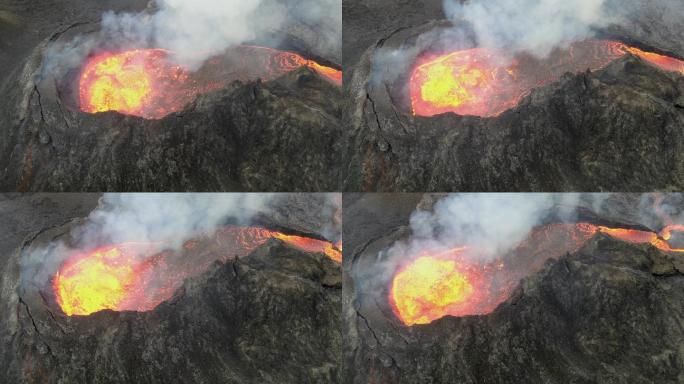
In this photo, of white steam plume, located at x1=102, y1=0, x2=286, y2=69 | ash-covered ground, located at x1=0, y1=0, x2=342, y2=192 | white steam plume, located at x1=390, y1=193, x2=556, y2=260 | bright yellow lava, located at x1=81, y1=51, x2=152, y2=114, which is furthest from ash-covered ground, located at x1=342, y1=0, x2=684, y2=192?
bright yellow lava, located at x1=81, y1=51, x2=152, y2=114

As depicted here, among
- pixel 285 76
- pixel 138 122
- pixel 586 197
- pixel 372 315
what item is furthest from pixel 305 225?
pixel 586 197

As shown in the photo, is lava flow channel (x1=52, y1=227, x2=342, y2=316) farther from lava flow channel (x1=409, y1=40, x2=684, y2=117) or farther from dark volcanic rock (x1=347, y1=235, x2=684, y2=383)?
lava flow channel (x1=409, y1=40, x2=684, y2=117)

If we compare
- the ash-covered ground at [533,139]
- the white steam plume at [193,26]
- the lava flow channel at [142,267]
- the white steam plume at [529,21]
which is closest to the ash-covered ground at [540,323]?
the ash-covered ground at [533,139]

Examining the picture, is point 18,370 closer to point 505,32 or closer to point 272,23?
point 272,23

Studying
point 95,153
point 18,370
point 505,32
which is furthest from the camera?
point 505,32

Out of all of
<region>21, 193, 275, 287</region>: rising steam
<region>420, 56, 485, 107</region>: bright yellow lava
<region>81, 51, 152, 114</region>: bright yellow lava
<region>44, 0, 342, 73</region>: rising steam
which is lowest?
<region>21, 193, 275, 287</region>: rising steam

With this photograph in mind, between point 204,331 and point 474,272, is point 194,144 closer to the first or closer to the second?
point 204,331

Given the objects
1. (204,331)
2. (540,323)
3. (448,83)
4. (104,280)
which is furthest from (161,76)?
(540,323)
